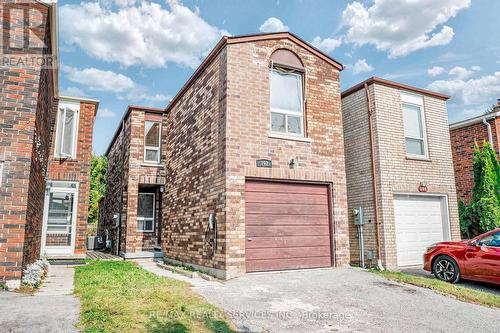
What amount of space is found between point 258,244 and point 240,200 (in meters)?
1.20

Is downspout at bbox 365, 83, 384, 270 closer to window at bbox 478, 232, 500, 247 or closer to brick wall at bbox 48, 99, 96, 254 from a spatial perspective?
window at bbox 478, 232, 500, 247

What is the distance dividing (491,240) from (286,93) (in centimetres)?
629

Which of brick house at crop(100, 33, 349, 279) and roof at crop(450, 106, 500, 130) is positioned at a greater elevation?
roof at crop(450, 106, 500, 130)

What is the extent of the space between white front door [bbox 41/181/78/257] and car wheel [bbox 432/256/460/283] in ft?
38.5

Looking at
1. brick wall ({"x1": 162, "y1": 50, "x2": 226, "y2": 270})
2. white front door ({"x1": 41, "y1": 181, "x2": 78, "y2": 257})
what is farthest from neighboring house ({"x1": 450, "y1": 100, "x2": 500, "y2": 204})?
white front door ({"x1": 41, "y1": 181, "x2": 78, "y2": 257})

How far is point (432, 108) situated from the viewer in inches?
510

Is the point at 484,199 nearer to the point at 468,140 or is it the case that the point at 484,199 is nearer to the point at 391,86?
the point at 468,140

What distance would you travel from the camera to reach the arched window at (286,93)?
32.2 ft

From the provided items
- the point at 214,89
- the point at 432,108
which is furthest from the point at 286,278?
the point at 432,108

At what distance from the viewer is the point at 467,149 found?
15.3 m

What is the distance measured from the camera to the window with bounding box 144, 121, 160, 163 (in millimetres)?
15539

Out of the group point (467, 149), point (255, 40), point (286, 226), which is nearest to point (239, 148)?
point (286, 226)

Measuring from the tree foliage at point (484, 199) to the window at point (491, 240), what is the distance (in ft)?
15.4

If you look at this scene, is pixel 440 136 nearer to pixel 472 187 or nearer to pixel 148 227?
pixel 472 187
